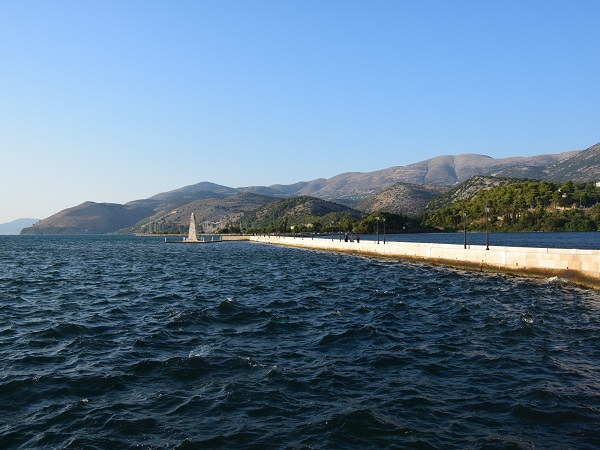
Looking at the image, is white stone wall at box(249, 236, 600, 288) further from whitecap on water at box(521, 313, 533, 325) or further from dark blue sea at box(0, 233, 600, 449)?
whitecap on water at box(521, 313, 533, 325)

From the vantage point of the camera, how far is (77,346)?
1711 centimetres

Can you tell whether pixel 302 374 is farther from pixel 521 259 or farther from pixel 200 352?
pixel 521 259

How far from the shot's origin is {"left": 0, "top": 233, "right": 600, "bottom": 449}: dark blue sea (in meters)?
9.68

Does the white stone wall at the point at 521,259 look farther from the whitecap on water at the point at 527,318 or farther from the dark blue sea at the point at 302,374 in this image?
the whitecap on water at the point at 527,318

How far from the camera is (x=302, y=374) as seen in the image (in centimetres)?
→ 1357

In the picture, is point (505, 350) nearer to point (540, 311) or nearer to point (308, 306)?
point (540, 311)

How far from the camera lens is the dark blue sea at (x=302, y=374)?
9680 mm

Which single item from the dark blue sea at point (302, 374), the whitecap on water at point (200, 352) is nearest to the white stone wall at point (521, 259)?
the dark blue sea at point (302, 374)

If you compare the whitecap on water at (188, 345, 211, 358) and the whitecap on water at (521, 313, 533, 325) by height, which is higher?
the whitecap on water at (188, 345, 211, 358)

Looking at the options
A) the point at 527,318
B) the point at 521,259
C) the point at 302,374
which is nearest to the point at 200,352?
the point at 302,374

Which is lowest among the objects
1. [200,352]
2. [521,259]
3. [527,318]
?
[527,318]

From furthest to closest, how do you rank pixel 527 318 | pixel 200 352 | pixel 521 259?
pixel 521 259
pixel 527 318
pixel 200 352

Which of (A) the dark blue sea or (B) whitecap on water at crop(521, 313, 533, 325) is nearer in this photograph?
(A) the dark blue sea

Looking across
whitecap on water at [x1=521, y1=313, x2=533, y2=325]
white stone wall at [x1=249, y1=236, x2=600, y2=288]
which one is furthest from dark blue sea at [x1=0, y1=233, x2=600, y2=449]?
white stone wall at [x1=249, y1=236, x2=600, y2=288]
